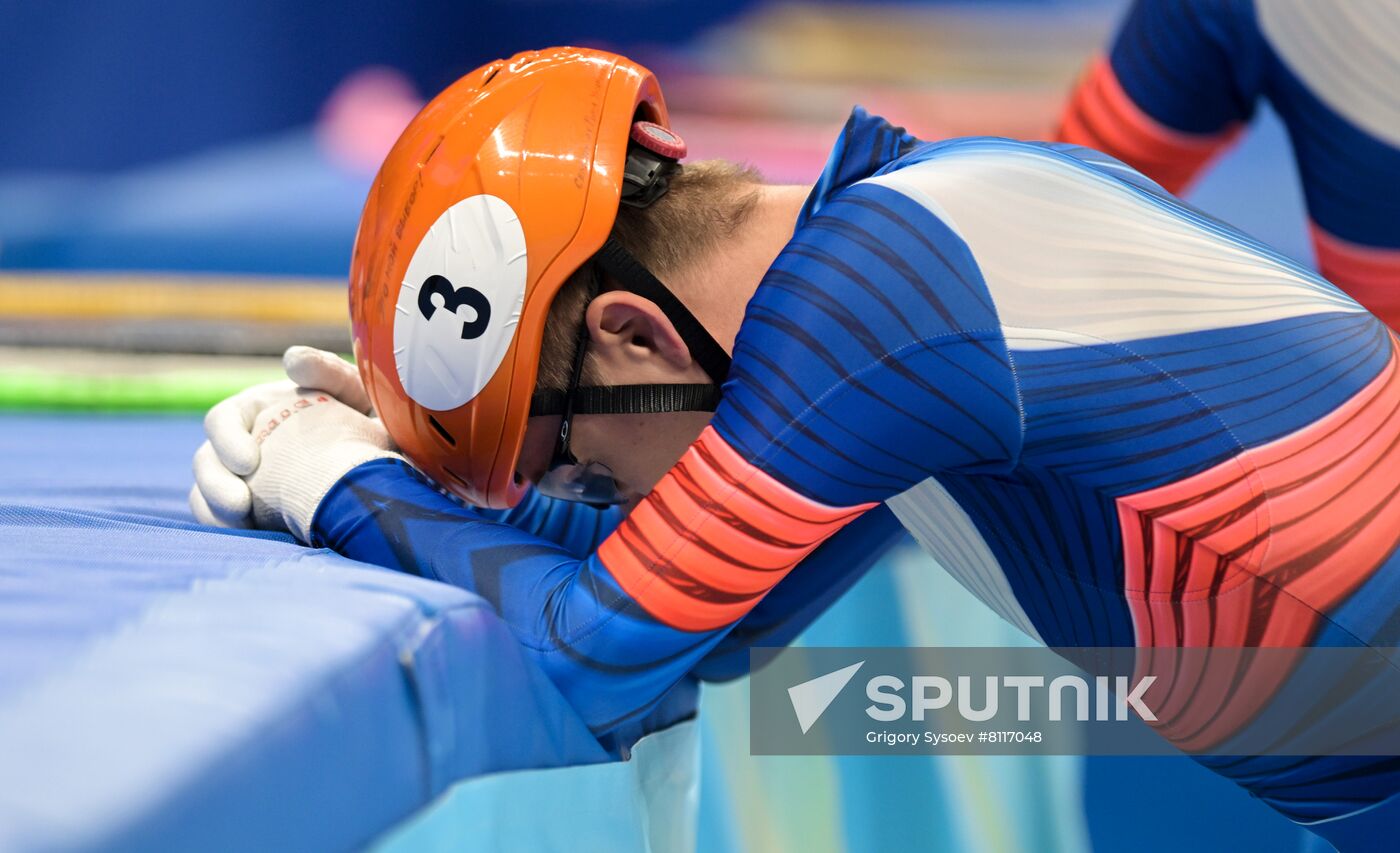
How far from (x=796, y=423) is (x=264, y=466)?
2.24 ft

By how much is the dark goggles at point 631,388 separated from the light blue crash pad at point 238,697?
0.28m

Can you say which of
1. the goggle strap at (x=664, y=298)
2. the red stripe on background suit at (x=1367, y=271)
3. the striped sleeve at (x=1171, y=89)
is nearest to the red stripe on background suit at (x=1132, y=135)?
the striped sleeve at (x=1171, y=89)

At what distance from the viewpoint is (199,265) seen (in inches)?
164

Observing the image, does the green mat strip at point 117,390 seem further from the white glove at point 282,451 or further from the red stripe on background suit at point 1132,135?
the red stripe on background suit at point 1132,135

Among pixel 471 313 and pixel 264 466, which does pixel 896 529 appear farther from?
pixel 264 466

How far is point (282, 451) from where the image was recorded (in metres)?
1.37

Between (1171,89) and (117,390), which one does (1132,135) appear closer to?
(1171,89)

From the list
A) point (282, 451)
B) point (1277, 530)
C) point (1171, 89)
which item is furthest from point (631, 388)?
point (1171, 89)

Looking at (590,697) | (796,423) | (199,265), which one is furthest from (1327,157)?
(199,265)

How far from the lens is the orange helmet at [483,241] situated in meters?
Answer: 1.17

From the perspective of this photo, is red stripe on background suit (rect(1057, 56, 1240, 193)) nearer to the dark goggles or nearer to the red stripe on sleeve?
the dark goggles

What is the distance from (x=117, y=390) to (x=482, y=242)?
1.74 metres

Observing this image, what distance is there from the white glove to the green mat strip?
3.55 feet

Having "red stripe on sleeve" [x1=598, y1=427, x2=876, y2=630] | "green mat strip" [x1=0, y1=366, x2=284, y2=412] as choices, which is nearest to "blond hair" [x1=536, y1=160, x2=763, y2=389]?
"red stripe on sleeve" [x1=598, y1=427, x2=876, y2=630]
